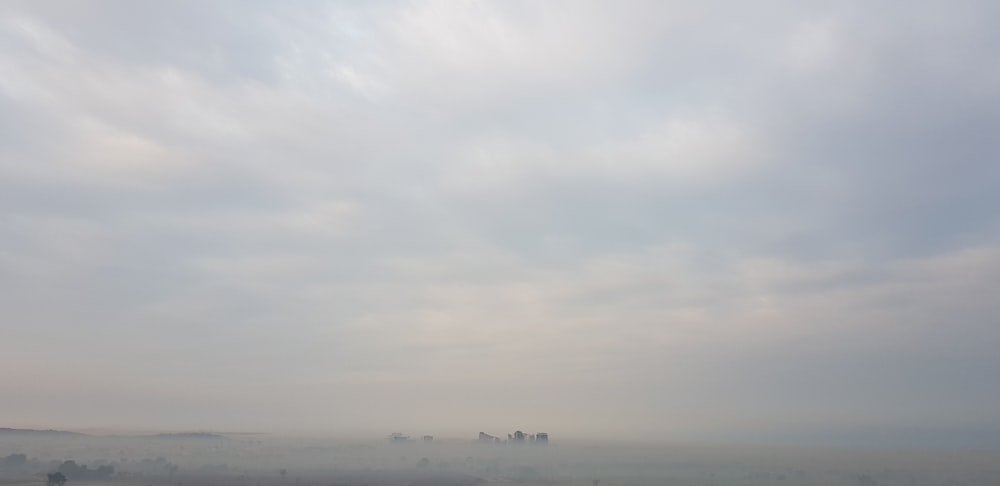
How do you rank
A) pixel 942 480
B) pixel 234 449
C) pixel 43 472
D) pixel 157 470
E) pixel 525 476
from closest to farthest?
pixel 942 480 < pixel 43 472 < pixel 157 470 < pixel 525 476 < pixel 234 449

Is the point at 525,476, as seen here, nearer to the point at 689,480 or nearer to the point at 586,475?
the point at 586,475

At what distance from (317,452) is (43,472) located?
6044 cm

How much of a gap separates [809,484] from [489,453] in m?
76.2

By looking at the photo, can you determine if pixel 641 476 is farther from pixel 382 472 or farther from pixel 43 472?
pixel 43 472

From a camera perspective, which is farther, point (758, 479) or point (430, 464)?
point (430, 464)

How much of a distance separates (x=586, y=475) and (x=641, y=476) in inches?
288

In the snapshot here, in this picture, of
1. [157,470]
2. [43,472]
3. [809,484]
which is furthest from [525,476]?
[43,472]

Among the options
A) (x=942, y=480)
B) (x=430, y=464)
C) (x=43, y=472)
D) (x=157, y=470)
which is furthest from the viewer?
(x=430, y=464)

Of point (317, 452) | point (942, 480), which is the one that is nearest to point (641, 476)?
point (942, 480)

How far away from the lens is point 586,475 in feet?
312

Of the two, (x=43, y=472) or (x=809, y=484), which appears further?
(x=43, y=472)

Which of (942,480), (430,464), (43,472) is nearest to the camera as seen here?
(942,480)

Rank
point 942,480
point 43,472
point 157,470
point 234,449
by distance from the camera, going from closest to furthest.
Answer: point 942,480 → point 43,472 → point 157,470 → point 234,449

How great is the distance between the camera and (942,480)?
75.4m
